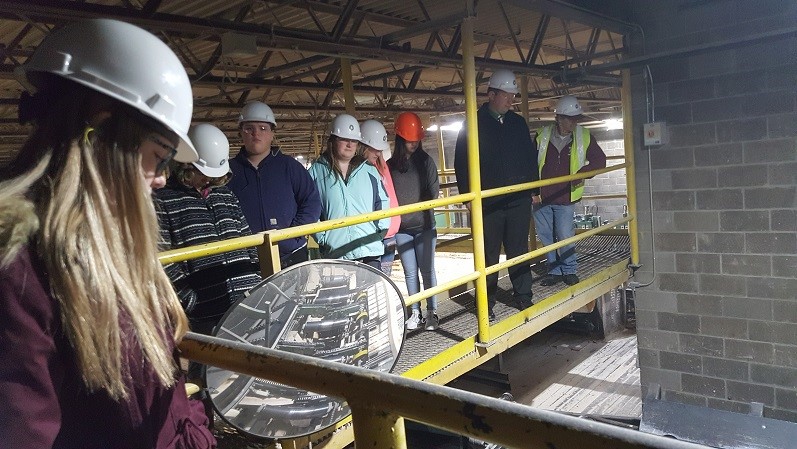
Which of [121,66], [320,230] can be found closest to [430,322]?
[320,230]

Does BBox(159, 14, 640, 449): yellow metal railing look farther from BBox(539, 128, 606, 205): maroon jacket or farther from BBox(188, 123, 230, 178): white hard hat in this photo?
BBox(539, 128, 606, 205): maroon jacket

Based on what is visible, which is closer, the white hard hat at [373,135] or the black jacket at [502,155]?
the white hard hat at [373,135]

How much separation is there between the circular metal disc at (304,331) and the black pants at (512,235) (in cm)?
184

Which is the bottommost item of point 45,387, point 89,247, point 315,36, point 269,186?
point 45,387

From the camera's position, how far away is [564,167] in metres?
5.03

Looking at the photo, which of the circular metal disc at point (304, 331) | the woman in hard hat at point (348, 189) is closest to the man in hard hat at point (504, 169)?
the woman in hard hat at point (348, 189)

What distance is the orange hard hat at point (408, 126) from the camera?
387cm

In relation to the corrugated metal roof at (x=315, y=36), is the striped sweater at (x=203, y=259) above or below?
below

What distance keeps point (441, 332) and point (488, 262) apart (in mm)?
730

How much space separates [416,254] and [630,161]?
2422 mm

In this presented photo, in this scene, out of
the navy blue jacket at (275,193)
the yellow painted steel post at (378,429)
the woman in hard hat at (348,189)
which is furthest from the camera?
the woman in hard hat at (348,189)

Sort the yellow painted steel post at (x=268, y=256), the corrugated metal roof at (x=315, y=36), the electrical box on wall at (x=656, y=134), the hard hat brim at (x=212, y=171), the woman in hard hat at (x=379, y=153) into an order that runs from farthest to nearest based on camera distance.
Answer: the electrical box on wall at (x=656, y=134), the corrugated metal roof at (x=315, y=36), the woman in hard hat at (x=379, y=153), the hard hat brim at (x=212, y=171), the yellow painted steel post at (x=268, y=256)

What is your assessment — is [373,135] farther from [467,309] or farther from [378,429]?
[378,429]

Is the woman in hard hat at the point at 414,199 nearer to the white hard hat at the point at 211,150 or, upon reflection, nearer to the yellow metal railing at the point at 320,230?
the yellow metal railing at the point at 320,230
